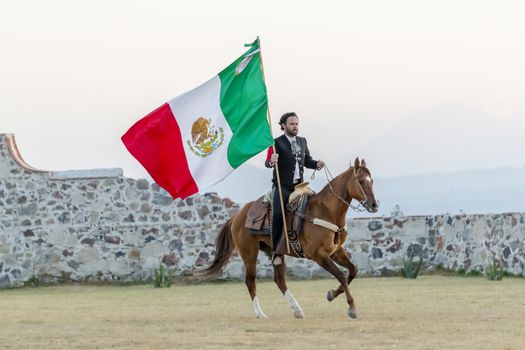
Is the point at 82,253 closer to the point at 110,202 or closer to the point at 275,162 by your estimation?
the point at 110,202

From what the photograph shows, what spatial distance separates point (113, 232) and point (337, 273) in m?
9.31

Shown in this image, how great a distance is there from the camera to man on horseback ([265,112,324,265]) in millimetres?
14344

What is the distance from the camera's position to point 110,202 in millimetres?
22438

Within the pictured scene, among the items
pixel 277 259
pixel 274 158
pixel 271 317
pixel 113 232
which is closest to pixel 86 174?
pixel 113 232

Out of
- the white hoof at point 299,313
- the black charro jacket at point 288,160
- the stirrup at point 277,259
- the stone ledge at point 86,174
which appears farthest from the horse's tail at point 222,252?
the stone ledge at point 86,174

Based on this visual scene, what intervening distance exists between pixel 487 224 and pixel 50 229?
7667mm

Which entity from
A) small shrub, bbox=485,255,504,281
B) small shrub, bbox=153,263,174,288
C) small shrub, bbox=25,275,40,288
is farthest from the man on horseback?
small shrub, bbox=25,275,40,288

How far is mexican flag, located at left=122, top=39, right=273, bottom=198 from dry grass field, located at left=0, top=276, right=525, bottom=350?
1.71 m

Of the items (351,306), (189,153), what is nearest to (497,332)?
(351,306)

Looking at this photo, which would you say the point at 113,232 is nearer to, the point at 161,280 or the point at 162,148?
the point at 161,280

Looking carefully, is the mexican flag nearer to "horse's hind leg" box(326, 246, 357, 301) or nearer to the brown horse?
the brown horse

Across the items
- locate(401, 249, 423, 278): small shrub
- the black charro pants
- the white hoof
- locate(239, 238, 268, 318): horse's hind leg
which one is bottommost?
locate(401, 249, 423, 278): small shrub

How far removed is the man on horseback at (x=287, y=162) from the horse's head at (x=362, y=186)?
1.63 feet

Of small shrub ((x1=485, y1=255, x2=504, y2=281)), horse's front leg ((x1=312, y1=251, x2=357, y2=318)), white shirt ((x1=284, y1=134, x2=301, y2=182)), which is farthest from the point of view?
small shrub ((x1=485, y1=255, x2=504, y2=281))
